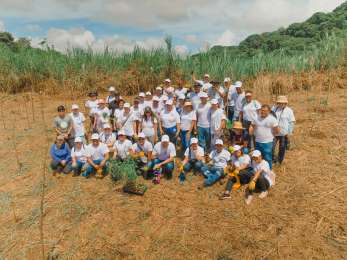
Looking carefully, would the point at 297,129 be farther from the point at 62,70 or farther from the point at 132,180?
the point at 62,70

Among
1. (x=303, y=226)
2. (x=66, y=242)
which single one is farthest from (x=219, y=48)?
(x=66, y=242)

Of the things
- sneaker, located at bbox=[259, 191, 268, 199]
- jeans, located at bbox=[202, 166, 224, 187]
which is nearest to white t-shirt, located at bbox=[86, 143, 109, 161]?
→ jeans, located at bbox=[202, 166, 224, 187]

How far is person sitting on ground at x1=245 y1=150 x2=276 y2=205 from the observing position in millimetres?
4625

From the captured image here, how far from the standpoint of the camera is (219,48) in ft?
33.3

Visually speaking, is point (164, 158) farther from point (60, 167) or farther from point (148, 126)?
point (60, 167)

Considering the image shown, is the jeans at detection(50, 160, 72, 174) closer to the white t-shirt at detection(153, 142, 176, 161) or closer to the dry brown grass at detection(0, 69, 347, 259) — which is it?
the dry brown grass at detection(0, 69, 347, 259)

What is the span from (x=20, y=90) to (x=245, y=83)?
7.94 metres

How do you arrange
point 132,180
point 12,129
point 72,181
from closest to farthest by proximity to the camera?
point 132,180
point 72,181
point 12,129

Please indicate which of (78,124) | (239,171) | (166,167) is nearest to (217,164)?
(239,171)

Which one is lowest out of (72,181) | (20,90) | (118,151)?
(72,181)

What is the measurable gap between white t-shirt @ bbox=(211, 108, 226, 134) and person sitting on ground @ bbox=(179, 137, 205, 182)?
456 millimetres

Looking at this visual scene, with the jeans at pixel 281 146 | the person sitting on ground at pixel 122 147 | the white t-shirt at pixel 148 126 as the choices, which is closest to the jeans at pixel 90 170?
the person sitting on ground at pixel 122 147

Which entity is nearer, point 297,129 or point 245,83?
point 297,129

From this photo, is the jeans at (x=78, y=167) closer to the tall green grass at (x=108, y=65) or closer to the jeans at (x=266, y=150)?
the jeans at (x=266, y=150)
